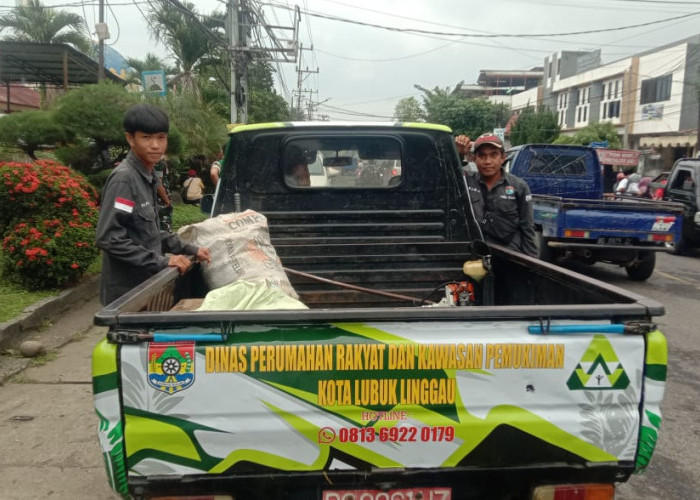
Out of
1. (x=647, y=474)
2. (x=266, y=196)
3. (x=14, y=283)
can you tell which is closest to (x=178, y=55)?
(x=14, y=283)

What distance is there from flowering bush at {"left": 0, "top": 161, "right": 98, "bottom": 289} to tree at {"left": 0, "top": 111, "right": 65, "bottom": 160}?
8.06 feet

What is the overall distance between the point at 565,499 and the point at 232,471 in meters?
1.09

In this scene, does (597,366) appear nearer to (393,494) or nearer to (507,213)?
(393,494)

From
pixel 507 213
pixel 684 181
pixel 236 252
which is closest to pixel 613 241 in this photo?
pixel 507 213

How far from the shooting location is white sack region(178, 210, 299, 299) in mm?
3188

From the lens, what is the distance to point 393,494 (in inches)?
78.9

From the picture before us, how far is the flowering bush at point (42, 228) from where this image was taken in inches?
255

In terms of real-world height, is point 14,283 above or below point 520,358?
below

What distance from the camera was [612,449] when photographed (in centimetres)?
200

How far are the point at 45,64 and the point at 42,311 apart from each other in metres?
13.8

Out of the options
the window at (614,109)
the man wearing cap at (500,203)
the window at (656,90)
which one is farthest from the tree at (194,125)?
the window at (614,109)

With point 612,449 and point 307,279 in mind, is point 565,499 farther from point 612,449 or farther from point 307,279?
point 307,279

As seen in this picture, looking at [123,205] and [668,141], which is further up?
[668,141]

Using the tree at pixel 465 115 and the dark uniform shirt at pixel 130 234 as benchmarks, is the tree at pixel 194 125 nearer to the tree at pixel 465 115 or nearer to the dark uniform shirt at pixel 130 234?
the dark uniform shirt at pixel 130 234
